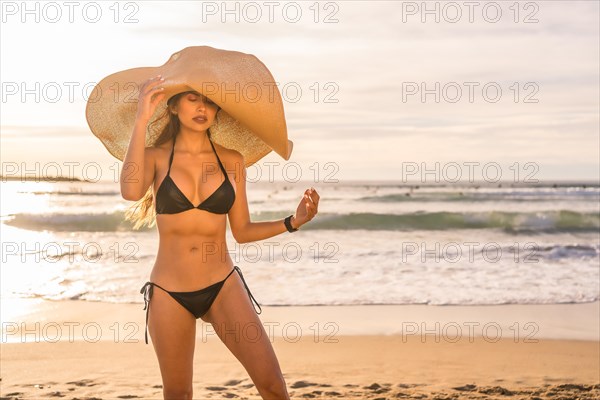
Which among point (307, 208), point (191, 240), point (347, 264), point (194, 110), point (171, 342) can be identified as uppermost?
point (194, 110)

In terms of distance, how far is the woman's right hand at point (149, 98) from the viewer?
3.87 meters

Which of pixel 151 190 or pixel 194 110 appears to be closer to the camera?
pixel 194 110

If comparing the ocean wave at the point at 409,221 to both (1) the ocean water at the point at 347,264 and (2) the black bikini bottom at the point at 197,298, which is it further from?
(2) the black bikini bottom at the point at 197,298

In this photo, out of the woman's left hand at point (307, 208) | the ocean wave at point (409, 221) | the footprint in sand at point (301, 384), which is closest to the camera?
the woman's left hand at point (307, 208)

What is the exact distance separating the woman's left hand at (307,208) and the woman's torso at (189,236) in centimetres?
41

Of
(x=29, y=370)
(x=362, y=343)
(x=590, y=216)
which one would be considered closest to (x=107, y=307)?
(x=29, y=370)

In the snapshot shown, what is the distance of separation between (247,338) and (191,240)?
59cm

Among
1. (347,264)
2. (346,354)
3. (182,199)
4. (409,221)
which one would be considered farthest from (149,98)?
(409,221)

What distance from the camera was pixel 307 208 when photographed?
13.6ft

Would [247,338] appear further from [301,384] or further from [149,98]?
[301,384]

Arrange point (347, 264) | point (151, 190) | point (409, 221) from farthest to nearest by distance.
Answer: point (409, 221), point (347, 264), point (151, 190)

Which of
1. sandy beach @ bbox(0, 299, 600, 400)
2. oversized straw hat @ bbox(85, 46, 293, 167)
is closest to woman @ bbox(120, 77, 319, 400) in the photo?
oversized straw hat @ bbox(85, 46, 293, 167)

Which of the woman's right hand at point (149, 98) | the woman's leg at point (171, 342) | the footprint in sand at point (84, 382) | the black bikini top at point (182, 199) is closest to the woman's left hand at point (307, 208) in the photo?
the black bikini top at point (182, 199)

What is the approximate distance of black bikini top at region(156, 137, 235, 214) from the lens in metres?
4.05
